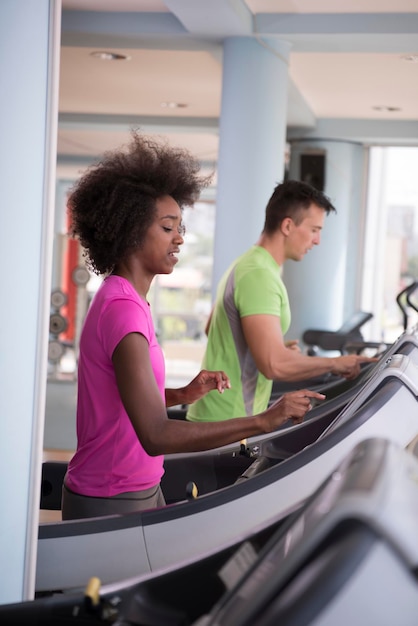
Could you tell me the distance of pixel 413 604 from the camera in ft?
2.63

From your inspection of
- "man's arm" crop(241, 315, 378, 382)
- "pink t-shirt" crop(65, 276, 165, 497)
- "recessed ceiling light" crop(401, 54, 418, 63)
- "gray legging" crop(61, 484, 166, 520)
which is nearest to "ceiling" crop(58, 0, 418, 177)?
"recessed ceiling light" crop(401, 54, 418, 63)

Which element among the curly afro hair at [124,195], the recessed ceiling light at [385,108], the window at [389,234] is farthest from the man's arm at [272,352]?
the window at [389,234]

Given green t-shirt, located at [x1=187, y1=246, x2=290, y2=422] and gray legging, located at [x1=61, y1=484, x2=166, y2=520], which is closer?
gray legging, located at [x1=61, y1=484, x2=166, y2=520]

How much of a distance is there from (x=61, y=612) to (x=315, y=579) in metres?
0.63

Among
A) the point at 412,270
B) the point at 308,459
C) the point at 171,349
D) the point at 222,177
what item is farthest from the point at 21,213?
the point at 171,349

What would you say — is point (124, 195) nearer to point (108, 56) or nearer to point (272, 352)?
point (272, 352)

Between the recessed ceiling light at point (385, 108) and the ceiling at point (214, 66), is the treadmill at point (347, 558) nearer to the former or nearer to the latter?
the ceiling at point (214, 66)

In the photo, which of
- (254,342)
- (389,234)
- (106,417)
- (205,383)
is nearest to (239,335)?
(254,342)

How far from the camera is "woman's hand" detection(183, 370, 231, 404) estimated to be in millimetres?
2119

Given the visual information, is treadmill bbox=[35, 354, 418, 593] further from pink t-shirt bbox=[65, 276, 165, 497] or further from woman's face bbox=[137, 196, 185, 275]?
woman's face bbox=[137, 196, 185, 275]

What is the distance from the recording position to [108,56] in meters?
5.86

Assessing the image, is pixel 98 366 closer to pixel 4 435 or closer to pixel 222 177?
pixel 4 435

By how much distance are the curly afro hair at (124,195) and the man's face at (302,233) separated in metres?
0.74

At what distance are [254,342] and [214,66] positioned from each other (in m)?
3.80
